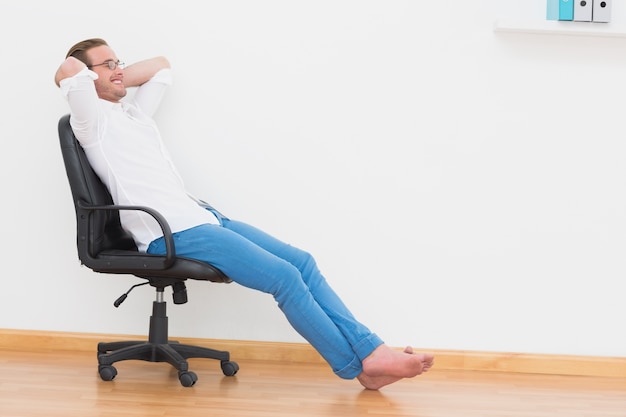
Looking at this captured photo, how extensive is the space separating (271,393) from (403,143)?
1119 millimetres

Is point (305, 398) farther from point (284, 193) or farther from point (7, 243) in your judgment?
point (7, 243)

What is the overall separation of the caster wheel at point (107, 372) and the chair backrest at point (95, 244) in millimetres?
339

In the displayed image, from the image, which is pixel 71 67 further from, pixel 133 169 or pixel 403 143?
pixel 403 143

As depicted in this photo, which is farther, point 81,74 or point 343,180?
point 343,180

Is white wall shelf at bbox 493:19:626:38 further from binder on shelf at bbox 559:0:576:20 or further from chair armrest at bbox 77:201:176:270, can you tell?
chair armrest at bbox 77:201:176:270

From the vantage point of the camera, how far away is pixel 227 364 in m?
3.30

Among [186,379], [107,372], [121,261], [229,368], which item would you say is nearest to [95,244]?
[121,261]

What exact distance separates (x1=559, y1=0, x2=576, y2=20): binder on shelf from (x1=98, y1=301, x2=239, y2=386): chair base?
1.76 m

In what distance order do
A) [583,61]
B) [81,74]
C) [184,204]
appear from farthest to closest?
[583,61]
[184,204]
[81,74]

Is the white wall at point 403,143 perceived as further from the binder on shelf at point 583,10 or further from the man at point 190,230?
the man at point 190,230

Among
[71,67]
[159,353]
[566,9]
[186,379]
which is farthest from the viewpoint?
[566,9]

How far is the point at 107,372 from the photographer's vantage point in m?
3.14

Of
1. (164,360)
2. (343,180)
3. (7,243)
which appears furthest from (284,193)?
(7,243)

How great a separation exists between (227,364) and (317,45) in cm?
127
